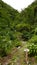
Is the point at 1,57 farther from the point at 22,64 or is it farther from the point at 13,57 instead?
the point at 22,64

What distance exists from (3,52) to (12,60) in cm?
184

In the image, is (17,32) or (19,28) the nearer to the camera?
(17,32)

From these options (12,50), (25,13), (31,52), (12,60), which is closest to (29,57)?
(31,52)

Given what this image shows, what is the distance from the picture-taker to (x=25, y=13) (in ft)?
131

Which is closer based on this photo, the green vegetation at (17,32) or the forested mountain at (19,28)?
the green vegetation at (17,32)

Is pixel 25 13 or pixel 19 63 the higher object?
pixel 25 13

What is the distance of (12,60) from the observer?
14.3 m

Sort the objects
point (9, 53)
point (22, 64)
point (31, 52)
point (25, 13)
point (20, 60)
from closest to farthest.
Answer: point (22, 64)
point (20, 60)
point (31, 52)
point (9, 53)
point (25, 13)

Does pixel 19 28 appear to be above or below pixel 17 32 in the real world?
above

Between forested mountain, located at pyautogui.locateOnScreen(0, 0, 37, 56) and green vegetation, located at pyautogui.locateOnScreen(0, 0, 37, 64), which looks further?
forested mountain, located at pyautogui.locateOnScreen(0, 0, 37, 56)

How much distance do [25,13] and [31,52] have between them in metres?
25.6

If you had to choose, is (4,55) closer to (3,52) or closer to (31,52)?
(3,52)

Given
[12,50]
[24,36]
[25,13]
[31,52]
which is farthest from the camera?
[25,13]

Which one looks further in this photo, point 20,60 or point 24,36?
point 24,36
